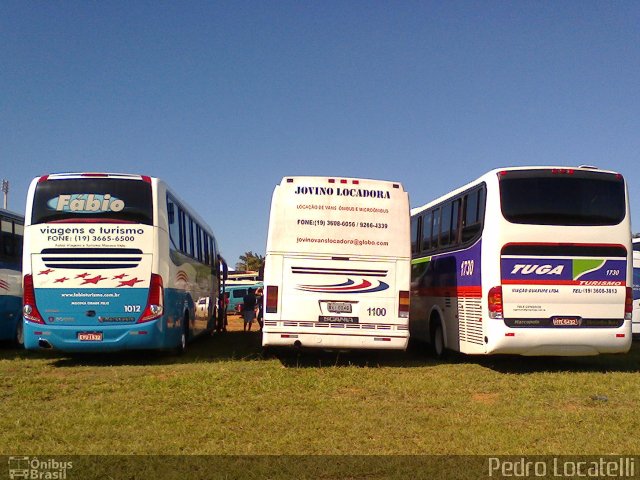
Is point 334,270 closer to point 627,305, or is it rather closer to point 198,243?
point 627,305

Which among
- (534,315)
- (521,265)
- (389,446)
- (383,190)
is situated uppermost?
(383,190)

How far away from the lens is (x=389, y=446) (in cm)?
646

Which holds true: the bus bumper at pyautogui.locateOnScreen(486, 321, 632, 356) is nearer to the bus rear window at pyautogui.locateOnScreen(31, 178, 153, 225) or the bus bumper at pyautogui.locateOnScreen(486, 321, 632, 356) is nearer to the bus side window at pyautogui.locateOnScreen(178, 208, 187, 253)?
the bus rear window at pyautogui.locateOnScreen(31, 178, 153, 225)

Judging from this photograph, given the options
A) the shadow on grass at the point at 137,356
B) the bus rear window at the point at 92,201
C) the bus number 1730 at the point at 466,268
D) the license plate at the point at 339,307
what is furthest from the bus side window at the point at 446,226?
the bus rear window at the point at 92,201

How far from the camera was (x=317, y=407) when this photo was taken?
328 inches

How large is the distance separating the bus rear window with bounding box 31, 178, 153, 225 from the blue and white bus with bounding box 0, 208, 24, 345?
3718mm

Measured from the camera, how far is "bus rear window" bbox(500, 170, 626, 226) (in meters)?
11.2

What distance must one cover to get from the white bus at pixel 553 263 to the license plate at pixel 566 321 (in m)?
0.02

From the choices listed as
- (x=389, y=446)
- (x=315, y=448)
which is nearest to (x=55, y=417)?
(x=315, y=448)

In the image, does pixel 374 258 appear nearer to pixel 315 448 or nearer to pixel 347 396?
pixel 347 396

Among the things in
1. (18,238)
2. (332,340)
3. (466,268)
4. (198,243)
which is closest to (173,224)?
(198,243)

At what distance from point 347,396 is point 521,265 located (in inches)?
161

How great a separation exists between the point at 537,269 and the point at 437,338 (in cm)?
389

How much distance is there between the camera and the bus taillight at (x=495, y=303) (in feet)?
36.3
